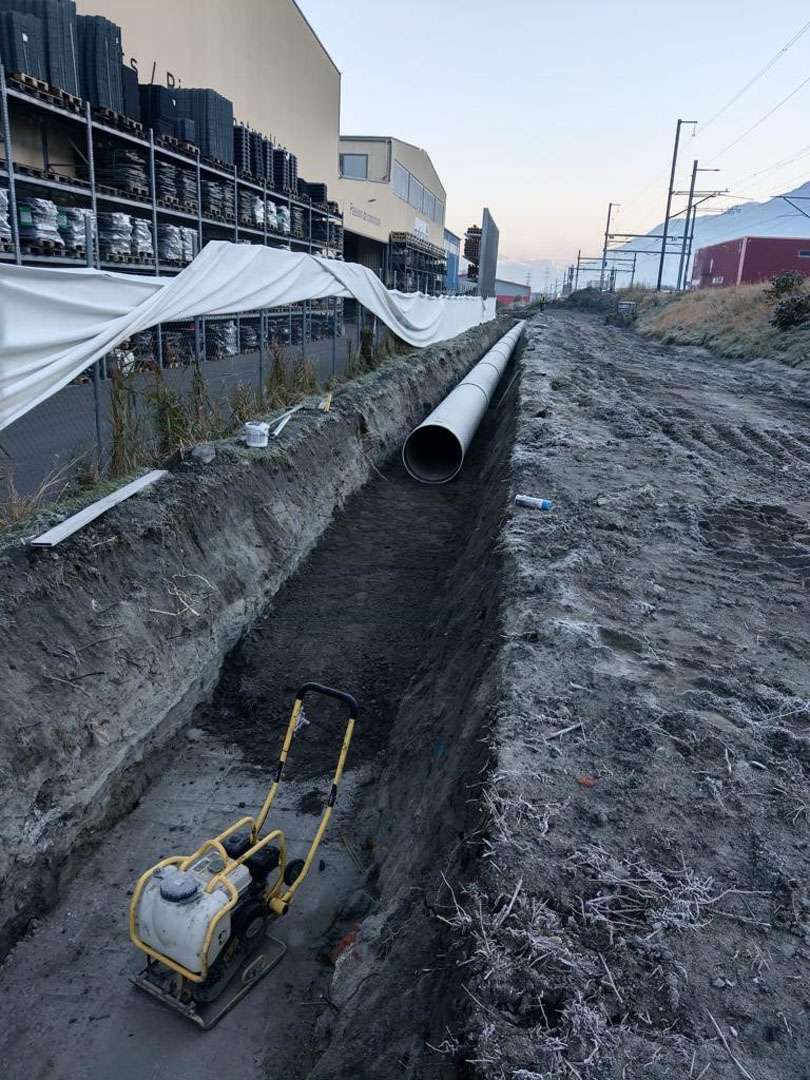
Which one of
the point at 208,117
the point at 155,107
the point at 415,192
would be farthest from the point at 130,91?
the point at 415,192

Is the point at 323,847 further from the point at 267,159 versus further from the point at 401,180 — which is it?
the point at 401,180

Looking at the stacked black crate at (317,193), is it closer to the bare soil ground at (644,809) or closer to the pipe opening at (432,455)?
the pipe opening at (432,455)

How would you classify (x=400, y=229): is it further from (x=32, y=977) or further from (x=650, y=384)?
(x=32, y=977)

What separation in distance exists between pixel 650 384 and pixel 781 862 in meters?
15.5

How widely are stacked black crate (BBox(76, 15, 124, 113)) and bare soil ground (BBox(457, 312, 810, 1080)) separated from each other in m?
10.6

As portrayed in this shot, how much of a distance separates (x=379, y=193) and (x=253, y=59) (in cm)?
1697

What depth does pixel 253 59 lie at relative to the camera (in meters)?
21.2

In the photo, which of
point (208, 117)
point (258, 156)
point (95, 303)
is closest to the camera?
point (95, 303)

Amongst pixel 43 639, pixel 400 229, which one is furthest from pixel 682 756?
pixel 400 229

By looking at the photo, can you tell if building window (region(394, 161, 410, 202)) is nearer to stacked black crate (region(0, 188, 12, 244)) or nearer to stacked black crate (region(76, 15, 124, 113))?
stacked black crate (region(76, 15, 124, 113))

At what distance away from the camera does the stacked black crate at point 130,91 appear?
42.8 ft

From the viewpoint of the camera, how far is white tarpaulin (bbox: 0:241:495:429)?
4.84 metres

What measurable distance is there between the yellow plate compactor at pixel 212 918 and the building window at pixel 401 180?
139 feet

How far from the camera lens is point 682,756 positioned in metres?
3.63
